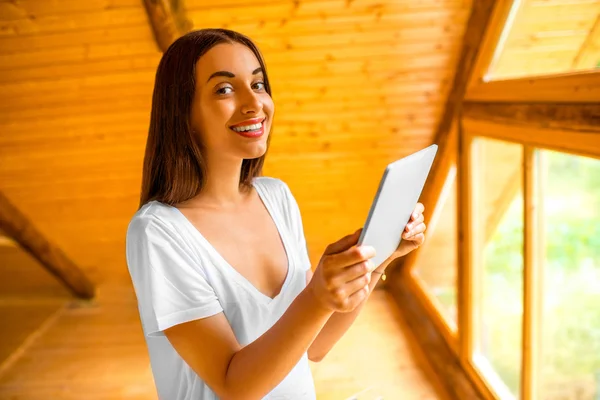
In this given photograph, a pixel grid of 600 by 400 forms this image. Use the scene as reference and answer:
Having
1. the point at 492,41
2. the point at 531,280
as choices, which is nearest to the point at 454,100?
the point at 492,41

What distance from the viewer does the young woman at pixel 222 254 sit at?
73 centimetres

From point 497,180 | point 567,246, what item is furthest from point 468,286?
point 567,246

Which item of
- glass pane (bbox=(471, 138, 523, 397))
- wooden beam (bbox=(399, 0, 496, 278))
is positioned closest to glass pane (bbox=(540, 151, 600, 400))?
glass pane (bbox=(471, 138, 523, 397))

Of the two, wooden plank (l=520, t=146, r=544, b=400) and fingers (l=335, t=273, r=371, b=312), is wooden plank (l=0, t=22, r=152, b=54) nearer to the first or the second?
wooden plank (l=520, t=146, r=544, b=400)

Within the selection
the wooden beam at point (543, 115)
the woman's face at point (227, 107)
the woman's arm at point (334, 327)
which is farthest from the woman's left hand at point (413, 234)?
the wooden beam at point (543, 115)

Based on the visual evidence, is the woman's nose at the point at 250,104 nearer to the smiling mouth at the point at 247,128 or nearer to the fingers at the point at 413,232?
the smiling mouth at the point at 247,128

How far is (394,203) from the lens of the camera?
77 cm

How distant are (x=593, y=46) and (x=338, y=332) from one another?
4.02 feet

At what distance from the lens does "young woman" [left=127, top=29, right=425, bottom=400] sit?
2.40 ft

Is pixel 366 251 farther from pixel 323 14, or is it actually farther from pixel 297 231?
pixel 323 14

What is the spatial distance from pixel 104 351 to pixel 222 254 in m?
2.71

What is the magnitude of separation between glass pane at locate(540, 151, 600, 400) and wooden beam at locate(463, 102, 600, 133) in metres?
0.14

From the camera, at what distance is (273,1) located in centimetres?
211

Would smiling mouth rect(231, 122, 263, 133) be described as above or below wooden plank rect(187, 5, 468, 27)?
above
